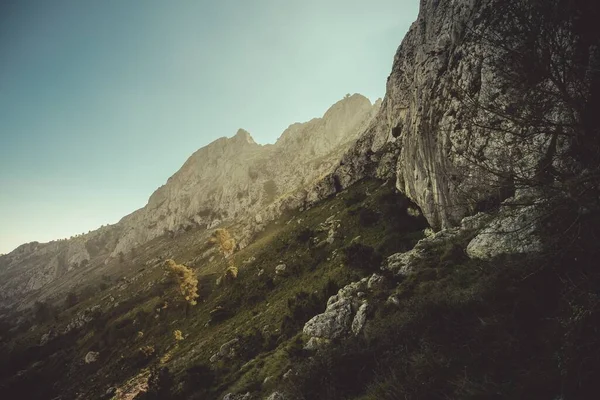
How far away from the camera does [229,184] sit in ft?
523

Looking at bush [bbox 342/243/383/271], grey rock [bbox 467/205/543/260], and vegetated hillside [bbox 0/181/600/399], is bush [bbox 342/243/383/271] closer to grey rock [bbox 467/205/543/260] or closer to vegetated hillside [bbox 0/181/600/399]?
vegetated hillside [bbox 0/181/600/399]

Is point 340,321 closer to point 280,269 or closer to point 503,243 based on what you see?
point 503,243

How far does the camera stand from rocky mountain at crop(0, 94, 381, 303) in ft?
483

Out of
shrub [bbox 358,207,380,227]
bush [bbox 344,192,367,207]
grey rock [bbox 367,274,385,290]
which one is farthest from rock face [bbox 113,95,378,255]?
grey rock [bbox 367,274,385,290]

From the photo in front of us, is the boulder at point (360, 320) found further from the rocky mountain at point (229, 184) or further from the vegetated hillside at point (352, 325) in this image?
the rocky mountain at point (229, 184)

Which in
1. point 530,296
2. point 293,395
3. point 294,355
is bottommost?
point 294,355

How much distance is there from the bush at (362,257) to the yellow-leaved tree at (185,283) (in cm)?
3458

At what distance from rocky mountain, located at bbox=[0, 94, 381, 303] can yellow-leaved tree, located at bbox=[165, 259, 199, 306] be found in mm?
79077

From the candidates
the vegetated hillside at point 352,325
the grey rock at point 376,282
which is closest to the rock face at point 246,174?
the vegetated hillside at point 352,325

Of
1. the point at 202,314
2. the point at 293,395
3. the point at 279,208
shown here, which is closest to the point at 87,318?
the point at 202,314

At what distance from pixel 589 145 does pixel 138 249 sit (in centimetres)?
17964

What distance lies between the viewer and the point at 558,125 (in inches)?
218

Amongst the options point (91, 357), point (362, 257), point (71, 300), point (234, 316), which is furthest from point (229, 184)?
point (362, 257)

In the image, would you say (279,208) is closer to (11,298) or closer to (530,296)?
(530,296)
